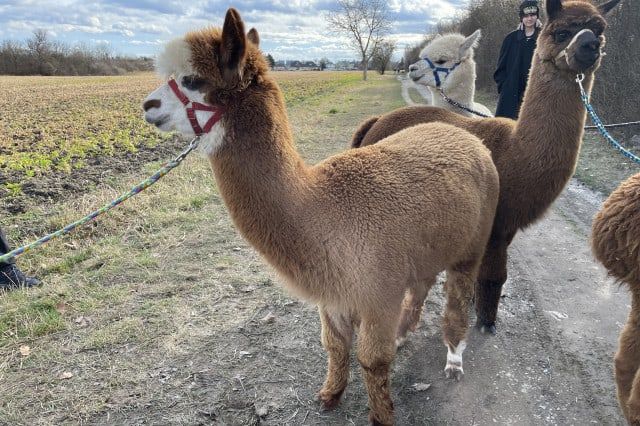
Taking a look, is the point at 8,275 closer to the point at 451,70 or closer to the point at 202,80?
the point at 202,80

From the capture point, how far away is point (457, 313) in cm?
286

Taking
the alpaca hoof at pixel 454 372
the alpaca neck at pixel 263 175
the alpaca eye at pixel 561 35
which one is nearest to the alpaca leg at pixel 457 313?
the alpaca hoof at pixel 454 372

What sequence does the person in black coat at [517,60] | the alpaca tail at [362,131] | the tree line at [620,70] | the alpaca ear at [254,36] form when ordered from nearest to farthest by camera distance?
the alpaca ear at [254,36] → the alpaca tail at [362,131] → the person in black coat at [517,60] → the tree line at [620,70]

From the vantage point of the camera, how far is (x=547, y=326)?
3.23 meters

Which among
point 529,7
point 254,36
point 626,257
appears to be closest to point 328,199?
point 254,36

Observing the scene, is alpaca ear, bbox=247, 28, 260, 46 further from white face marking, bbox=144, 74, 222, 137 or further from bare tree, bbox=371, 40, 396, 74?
bare tree, bbox=371, 40, 396, 74

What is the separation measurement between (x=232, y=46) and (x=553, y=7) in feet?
8.39

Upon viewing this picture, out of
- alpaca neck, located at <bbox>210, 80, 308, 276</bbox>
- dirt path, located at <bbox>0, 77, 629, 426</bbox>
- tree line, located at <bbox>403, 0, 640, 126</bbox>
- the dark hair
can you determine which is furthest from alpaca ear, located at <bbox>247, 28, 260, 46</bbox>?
tree line, located at <bbox>403, 0, 640, 126</bbox>

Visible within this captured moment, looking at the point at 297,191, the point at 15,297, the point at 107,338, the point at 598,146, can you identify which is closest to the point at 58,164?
the point at 15,297

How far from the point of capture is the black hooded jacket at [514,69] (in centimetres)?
497

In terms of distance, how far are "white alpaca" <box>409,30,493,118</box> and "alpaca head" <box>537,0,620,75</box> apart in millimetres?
1465

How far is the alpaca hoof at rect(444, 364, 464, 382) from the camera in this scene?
2807 millimetres

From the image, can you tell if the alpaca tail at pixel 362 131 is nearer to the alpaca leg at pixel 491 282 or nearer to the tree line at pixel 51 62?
the alpaca leg at pixel 491 282

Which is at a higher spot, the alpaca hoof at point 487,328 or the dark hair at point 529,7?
the dark hair at point 529,7
